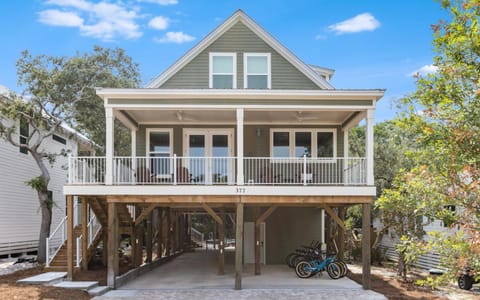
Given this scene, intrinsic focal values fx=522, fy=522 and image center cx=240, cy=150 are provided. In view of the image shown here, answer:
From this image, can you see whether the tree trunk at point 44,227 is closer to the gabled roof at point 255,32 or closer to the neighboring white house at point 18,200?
the neighboring white house at point 18,200

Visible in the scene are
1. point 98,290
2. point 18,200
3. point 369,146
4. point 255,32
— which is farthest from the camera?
point 18,200

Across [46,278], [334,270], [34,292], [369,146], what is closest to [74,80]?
[46,278]

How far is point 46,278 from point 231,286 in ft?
16.8

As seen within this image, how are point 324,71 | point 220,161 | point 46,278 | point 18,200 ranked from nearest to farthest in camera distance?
point 46,278 < point 220,161 < point 324,71 < point 18,200

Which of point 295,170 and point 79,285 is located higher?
point 295,170

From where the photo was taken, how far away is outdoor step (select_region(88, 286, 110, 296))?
1334 cm

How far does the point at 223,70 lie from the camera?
1903 centimetres

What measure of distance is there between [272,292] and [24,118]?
39.5 ft

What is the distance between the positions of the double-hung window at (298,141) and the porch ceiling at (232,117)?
1.15 ft

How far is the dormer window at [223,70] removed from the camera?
18859 mm

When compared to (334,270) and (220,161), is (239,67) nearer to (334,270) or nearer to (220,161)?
(220,161)

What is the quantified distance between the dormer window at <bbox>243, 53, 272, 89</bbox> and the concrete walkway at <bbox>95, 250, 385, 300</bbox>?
6654 mm

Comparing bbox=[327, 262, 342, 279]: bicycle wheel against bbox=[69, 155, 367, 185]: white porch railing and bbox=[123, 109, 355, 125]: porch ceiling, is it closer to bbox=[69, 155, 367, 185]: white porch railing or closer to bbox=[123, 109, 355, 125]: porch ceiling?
bbox=[69, 155, 367, 185]: white porch railing

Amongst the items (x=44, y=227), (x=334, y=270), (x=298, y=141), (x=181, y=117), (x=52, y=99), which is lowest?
(x=334, y=270)
